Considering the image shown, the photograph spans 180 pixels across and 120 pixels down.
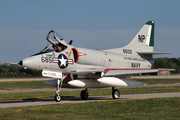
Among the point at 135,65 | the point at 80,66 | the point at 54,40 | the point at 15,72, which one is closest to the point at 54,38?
the point at 54,40

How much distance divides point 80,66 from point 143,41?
7577 millimetres

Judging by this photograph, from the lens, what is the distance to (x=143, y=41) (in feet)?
77.5

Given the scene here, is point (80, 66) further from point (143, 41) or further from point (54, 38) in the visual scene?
point (143, 41)

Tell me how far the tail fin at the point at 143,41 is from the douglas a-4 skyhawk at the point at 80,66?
1.31 metres

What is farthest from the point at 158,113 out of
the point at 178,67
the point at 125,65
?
the point at 178,67

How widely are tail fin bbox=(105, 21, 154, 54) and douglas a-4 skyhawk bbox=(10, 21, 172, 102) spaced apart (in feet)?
4.31

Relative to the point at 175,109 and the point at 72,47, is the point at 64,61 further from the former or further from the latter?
the point at 175,109

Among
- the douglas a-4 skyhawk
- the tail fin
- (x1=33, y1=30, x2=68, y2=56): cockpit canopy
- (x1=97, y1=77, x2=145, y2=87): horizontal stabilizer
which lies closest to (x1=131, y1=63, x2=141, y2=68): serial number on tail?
the douglas a-4 skyhawk

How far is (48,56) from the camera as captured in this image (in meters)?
17.2

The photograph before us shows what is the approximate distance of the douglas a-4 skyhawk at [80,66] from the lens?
56.4 ft

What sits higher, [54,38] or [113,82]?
[54,38]

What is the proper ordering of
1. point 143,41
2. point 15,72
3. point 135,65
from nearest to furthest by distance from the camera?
point 135,65, point 143,41, point 15,72

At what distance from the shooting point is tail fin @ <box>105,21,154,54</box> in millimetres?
23047

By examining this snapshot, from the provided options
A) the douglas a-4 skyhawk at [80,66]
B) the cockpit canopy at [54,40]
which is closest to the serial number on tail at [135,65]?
the douglas a-4 skyhawk at [80,66]
